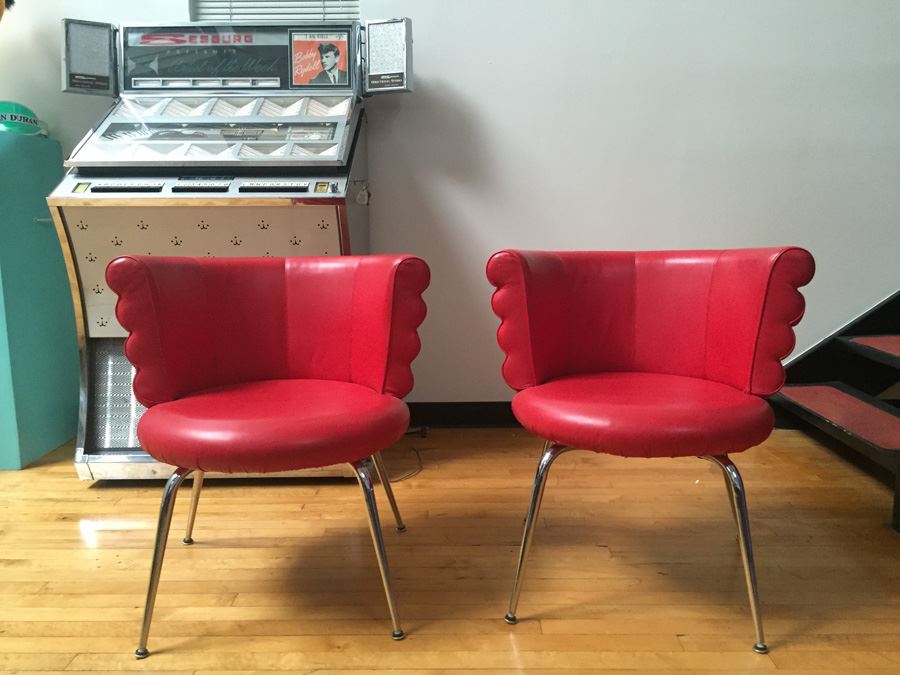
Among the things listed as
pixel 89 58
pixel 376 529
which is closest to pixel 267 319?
pixel 376 529

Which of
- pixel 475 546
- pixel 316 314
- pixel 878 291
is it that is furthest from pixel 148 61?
pixel 878 291

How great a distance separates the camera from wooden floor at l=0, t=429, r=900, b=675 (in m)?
1.08

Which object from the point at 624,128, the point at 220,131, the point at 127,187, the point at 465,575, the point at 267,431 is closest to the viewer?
the point at 267,431

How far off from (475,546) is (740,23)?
2.06m

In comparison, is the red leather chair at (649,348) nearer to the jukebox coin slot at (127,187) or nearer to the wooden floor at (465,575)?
the wooden floor at (465,575)

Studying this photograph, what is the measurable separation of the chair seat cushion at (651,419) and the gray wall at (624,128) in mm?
1201

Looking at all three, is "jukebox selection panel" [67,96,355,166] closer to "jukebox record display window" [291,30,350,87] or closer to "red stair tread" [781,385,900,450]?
"jukebox record display window" [291,30,350,87]

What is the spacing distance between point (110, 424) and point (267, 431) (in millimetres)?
1154

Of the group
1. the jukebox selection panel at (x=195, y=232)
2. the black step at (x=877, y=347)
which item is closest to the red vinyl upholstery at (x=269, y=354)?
the jukebox selection panel at (x=195, y=232)

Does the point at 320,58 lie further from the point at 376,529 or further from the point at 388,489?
the point at 376,529

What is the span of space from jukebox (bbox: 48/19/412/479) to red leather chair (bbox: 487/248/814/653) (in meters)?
0.72

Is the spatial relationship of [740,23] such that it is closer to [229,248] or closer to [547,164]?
[547,164]

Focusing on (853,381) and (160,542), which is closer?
(160,542)

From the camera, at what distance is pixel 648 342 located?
139cm
